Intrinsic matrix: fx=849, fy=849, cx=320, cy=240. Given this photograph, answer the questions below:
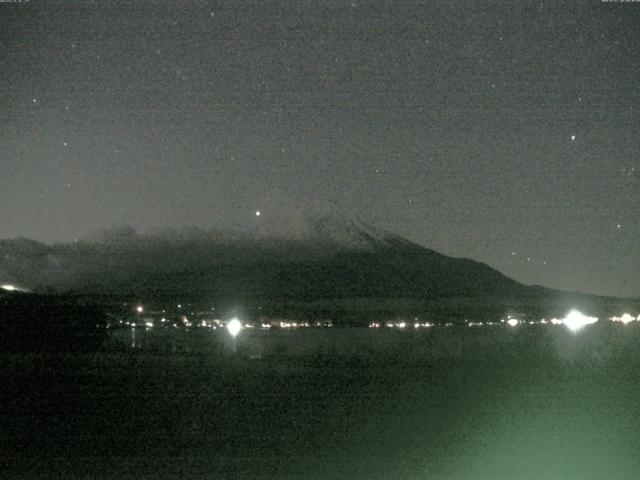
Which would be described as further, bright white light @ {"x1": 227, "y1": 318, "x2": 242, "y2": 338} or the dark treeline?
bright white light @ {"x1": 227, "y1": 318, "x2": 242, "y2": 338}

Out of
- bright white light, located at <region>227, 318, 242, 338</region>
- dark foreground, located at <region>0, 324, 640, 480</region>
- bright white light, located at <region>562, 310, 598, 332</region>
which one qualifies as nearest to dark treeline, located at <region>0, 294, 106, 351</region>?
bright white light, located at <region>227, 318, 242, 338</region>

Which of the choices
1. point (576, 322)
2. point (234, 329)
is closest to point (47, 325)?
point (234, 329)

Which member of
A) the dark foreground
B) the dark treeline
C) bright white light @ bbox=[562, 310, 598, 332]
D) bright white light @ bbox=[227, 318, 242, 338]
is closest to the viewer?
the dark foreground

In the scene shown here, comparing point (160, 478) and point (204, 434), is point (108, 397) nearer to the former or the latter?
point (204, 434)

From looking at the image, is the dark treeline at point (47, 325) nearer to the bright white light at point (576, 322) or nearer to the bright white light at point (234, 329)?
Result: the bright white light at point (234, 329)

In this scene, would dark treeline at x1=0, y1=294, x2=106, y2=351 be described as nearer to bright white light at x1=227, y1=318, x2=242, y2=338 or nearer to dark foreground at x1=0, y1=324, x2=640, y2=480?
bright white light at x1=227, y1=318, x2=242, y2=338

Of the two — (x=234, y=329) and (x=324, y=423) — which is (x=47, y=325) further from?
(x=324, y=423)

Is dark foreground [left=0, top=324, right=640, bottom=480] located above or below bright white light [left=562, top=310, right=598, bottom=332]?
below

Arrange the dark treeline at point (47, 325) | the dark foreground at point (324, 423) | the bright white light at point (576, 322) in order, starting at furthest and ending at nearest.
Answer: the bright white light at point (576, 322) < the dark treeline at point (47, 325) < the dark foreground at point (324, 423)

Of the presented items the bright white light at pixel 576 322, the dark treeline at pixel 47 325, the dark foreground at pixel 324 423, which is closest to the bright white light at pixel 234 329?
the dark treeline at pixel 47 325

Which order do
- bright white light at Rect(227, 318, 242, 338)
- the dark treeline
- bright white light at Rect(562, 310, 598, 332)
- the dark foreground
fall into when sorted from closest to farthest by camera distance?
the dark foreground
the dark treeline
bright white light at Rect(227, 318, 242, 338)
bright white light at Rect(562, 310, 598, 332)
